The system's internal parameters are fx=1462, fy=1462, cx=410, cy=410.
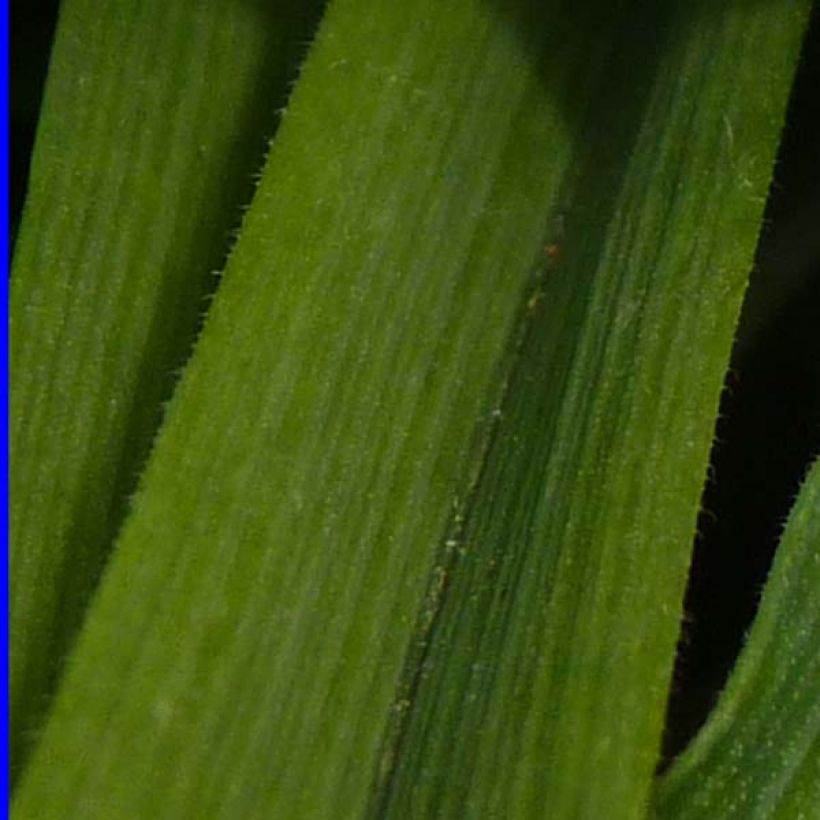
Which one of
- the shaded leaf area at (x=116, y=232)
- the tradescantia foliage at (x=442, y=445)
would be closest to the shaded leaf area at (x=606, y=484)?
the tradescantia foliage at (x=442, y=445)

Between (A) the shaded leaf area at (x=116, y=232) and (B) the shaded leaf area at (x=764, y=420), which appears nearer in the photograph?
(A) the shaded leaf area at (x=116, y=232)

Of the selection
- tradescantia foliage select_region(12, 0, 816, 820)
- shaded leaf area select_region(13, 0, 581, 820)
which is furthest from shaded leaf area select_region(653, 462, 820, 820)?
shaded leaf area select_region(13, 0, 581, 820)

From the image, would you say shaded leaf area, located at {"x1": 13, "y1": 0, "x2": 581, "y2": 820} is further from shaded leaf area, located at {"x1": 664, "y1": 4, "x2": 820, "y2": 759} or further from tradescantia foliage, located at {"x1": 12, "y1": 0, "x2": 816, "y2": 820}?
A: shaded leaf area, located at {"x1": 664, "y1": 4, "x2": 820, "y2": 759}

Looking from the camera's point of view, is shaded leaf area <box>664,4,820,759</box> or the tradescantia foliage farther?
shaded leaf area <box>664,4,820,759</box>

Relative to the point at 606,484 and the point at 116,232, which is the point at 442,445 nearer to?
the point at 606,484

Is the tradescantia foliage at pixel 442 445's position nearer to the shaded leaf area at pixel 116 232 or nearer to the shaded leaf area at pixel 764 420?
the shaded leaf area at pixel 116 232

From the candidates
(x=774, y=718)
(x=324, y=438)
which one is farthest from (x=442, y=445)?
(x=774, y=718)
